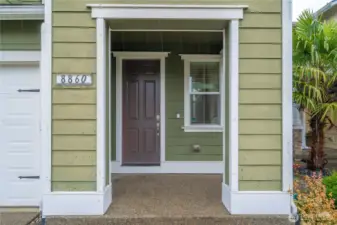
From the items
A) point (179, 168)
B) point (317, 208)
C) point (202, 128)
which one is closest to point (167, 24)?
point (202, 128)

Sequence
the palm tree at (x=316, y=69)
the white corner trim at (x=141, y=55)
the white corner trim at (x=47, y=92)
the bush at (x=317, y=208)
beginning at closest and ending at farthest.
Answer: the bush at (x=317, y=208)
the white corner trim at (x=47, y=92)
the palm tree at (x=316, y=69)
the white corner trim at (x=141, y=55)

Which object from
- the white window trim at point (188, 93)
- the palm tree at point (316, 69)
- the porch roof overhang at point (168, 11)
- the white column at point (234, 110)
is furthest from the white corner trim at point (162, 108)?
the palm tree at point (316, 69)

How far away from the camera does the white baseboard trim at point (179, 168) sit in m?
5.39

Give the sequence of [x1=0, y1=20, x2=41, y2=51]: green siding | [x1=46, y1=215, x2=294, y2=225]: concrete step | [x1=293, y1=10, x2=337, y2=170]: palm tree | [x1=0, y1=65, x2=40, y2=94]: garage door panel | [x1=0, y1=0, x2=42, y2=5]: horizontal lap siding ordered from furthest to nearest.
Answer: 1. [x1=293, y1=10, x2=337, y2=170]: palm tree
2. [x1=0, y1=65, x2=40, y2=94]: garage door panel
3. [x1=0, y1=20, x2=41, y2=51]: green siding
4. [x1=0, y1=0, x2=42, y2=5]: horizontal lap siding
5. [x1=46, y1=215, x2=294, y2=225]: concrete step

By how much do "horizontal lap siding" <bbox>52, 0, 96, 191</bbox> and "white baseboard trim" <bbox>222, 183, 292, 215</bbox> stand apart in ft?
5.37

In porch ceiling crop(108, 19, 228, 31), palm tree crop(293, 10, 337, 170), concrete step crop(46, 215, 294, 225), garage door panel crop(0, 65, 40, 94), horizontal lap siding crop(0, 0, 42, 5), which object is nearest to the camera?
concrete step crop(46, 215, 294, 225)

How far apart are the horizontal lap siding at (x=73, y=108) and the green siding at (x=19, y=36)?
65cm

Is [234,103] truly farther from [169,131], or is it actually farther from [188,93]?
[169,131]

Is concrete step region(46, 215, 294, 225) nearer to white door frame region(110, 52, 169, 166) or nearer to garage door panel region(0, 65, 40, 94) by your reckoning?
garage door panel region(0, 65, 40, 94)

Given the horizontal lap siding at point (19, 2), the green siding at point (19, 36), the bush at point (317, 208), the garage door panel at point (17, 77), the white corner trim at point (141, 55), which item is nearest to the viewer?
the bush at point (317, 208)

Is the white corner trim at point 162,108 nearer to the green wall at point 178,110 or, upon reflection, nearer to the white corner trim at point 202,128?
the green wall at point 178,110

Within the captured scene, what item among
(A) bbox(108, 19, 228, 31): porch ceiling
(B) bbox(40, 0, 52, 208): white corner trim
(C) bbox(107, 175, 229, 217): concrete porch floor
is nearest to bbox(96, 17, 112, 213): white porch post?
(A) bbox(108, 19, 228, 31): porch ceiling

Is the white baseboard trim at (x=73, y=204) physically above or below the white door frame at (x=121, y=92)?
below

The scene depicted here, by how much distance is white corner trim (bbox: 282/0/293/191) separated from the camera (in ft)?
11.1
